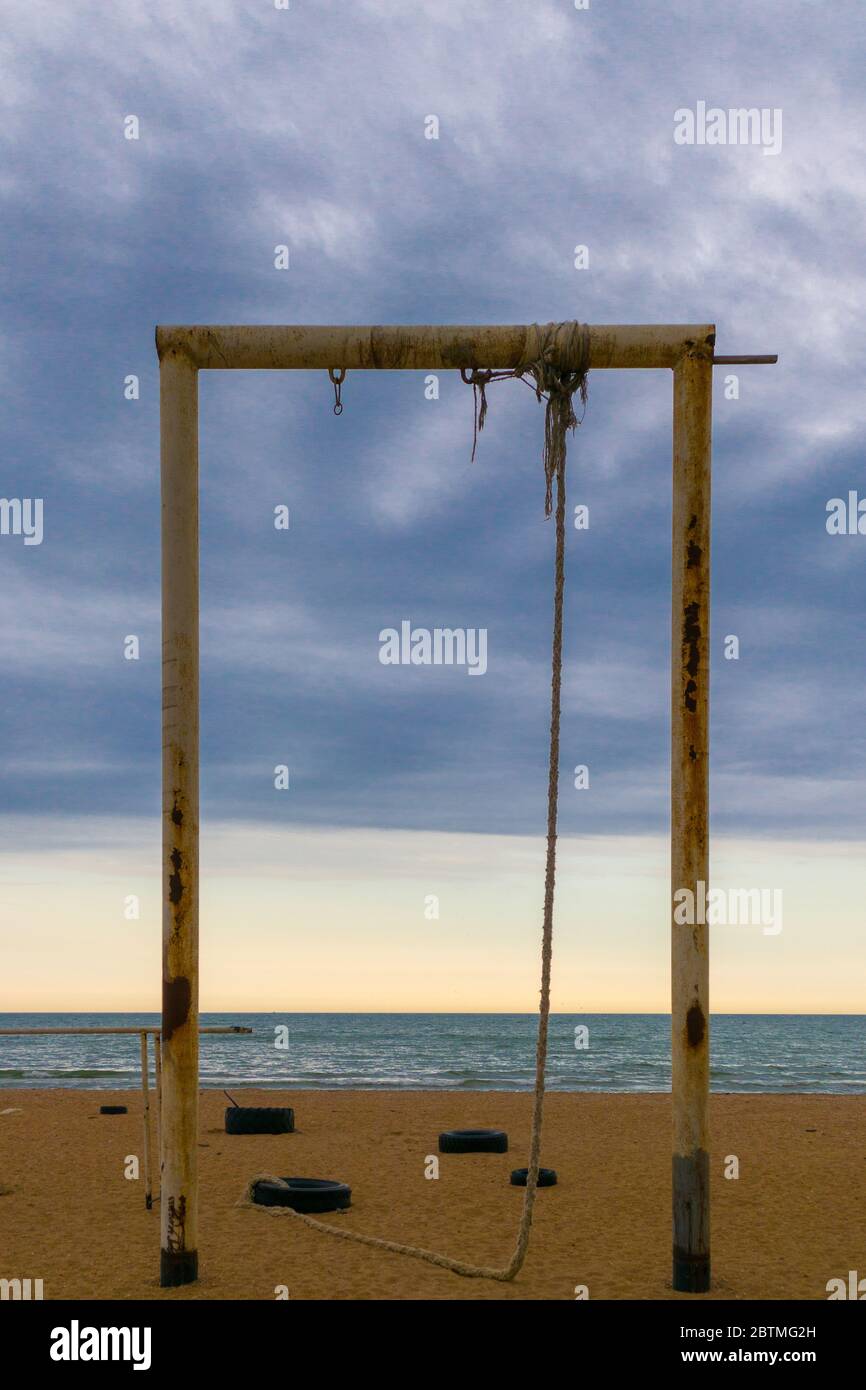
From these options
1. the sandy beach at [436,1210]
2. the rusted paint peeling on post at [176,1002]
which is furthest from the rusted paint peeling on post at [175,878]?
the sandy beach at [436,1210]

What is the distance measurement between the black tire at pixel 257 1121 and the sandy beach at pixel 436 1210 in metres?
0.18

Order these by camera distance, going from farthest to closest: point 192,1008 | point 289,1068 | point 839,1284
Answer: point 289,1068 < point 839,1284 < point 192,1008

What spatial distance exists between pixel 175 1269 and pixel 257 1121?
9.15m

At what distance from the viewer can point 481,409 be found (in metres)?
7.47

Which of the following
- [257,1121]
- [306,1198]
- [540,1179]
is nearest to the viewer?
[306,1198]

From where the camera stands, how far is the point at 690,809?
7055mm

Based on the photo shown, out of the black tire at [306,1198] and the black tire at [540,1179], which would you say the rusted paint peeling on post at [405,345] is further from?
the black tire at [540,1179]

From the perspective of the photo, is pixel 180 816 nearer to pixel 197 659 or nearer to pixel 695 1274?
pixel 197 659

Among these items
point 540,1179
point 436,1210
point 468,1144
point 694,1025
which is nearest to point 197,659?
point 694,1025
